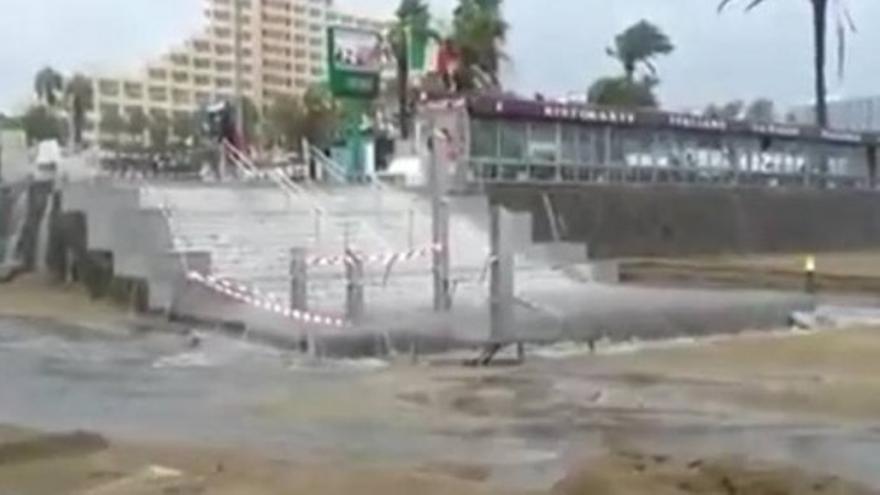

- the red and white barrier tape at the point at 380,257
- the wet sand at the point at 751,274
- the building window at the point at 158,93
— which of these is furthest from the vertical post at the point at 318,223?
the building window at the point at 158,93

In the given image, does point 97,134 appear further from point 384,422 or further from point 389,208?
point 384,422

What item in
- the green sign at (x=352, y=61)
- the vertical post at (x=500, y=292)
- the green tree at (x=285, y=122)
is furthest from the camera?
the green tree at (x=285, y=122)

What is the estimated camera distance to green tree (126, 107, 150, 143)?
8812cm

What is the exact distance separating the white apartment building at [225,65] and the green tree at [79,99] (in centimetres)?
98

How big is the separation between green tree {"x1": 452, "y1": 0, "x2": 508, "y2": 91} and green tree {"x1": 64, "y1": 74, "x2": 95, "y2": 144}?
62.2 feet

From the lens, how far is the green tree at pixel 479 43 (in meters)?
68.8

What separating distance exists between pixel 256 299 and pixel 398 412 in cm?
953

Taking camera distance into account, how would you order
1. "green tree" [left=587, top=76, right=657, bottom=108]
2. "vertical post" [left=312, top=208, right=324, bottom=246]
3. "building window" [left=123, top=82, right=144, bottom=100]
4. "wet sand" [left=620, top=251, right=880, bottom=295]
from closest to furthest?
"vertical post" [left=312, top=208, right=324, bottom=246] < "wet sand" [left=620, top=251, right=880, bottom=295] < "green tree" [left=587, top=76, right=657, bottom=108] < "building window" [left=123, top=82, right=144, bottom=100]

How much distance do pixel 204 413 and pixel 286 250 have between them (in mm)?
14232

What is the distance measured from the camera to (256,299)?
2534 centimetres

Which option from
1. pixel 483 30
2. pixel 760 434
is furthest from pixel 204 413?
pixel 483 30

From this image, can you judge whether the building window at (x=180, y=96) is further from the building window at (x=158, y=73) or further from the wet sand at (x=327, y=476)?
the wet sand at (x=327, y=476)

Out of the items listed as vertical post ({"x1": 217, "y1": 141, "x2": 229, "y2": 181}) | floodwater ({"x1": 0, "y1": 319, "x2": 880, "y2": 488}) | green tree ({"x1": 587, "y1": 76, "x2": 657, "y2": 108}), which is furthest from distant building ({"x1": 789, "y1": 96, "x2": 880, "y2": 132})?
floodwater ({"x1": 0, "y1": 319, "x2": 880, "y2": 488})

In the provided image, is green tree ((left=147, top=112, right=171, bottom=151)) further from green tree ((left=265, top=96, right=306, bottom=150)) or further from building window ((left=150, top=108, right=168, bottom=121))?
green tree ((left=265, top=96, right=306, bottom=150))
